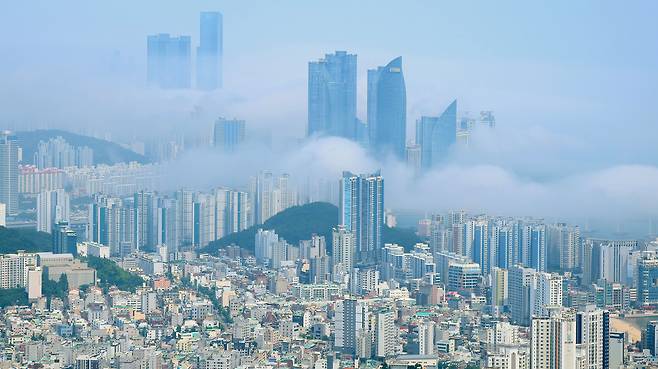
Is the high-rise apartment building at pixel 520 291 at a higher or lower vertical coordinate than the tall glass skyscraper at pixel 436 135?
lower

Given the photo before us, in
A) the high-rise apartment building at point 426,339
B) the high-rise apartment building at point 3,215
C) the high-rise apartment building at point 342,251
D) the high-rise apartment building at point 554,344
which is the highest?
the high-rise apartment building at point 3,215

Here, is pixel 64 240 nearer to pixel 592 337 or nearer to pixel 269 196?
pixel 269 196

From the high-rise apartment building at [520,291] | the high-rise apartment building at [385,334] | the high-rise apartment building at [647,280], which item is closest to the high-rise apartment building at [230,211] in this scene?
the high-rise apartment building at [520,291]

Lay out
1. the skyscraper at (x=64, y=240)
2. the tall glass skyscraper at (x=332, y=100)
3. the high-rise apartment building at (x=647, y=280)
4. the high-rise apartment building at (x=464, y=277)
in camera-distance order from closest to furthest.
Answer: the high-rise apartment building at (x=647, y=280) → the high-rise apartment building at (x=464, y=277) → the skyscraper at (x=64, y=240) → the tall glass skyscraper at (x=332, y=100)

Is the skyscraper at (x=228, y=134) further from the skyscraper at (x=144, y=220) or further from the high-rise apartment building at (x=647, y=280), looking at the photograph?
the high-rise apartment building at (x=647, y=280)

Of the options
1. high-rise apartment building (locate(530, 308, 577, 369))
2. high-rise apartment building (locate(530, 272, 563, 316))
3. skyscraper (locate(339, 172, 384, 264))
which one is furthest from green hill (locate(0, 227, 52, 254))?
high-rise apartment building (locate(530, 308, 577, 369))

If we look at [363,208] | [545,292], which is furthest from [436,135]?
[545,292]

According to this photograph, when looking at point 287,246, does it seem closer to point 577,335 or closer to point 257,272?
point 257,272
